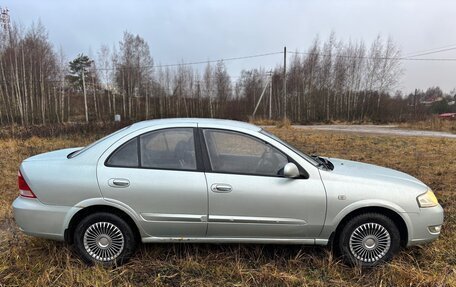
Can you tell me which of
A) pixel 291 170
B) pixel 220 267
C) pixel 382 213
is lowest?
pixel 220 267

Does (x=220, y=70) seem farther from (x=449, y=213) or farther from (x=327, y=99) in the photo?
(x=449, y=213)

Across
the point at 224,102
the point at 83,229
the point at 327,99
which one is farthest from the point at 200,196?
the point at 224,102

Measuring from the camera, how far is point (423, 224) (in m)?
3.61

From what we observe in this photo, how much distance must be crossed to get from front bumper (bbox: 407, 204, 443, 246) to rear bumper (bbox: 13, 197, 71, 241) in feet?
11.2

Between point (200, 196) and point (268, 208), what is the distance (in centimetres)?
67

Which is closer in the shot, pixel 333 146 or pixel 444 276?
pixel 444 276

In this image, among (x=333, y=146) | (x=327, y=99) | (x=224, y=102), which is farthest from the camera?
(x=224, y=102)

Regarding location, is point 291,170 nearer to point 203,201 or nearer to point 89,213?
point 203,201

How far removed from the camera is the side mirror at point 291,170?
3.46 meters

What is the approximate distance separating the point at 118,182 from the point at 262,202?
1.41 metres

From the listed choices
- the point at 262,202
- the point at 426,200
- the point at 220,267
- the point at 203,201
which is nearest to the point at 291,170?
the point at 262,202

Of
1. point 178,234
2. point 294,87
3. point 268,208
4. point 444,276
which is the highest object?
point 294,87

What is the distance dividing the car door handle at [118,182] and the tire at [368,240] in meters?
2.19

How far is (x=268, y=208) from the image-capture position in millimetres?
3496
